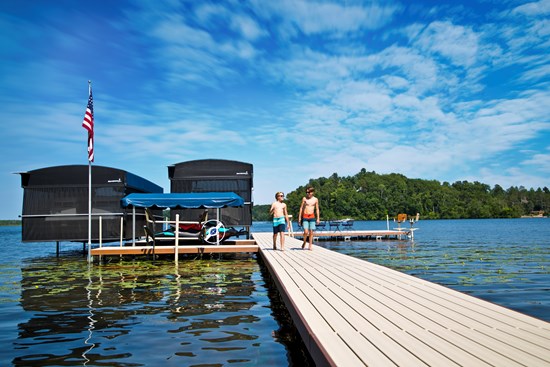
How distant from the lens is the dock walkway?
361 centimetres

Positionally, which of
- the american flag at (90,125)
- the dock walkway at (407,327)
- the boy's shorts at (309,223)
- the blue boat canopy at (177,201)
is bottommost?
the dock walkway at (407,327)

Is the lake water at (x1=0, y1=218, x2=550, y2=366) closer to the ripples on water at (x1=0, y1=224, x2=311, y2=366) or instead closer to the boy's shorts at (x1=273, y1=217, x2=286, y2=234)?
the ripples on water at (x1=0, y1=224, x2=311, y2=366)

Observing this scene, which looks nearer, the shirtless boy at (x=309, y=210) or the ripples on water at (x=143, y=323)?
the ripples on water at (x=143, y=323)

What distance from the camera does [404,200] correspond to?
144m

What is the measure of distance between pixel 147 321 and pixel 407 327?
4408 mm

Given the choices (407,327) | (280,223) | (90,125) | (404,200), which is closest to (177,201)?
(90,125)

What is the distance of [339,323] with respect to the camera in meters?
4.80

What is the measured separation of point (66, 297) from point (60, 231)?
36.4ft

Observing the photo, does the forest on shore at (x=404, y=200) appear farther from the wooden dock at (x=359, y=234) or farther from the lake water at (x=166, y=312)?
the lake water at (x=166, y=312)

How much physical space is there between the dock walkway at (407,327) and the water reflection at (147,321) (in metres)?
0.88

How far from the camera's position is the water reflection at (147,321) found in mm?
5441

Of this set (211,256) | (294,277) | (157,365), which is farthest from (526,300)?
(211,256)

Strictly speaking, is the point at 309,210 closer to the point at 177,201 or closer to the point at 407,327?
the point at 177,201

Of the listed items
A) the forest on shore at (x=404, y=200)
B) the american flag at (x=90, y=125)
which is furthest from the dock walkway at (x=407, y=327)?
the forest on shore at (x=404, y=200)
